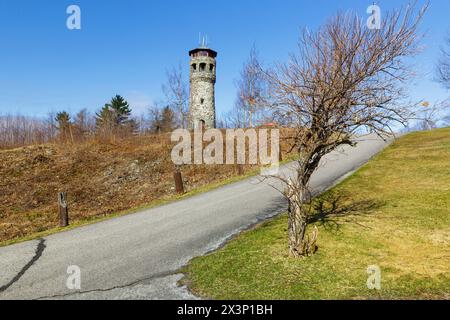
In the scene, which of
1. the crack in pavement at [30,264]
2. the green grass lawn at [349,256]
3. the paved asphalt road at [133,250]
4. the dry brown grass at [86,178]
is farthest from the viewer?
the dry brown grass at [86,178]

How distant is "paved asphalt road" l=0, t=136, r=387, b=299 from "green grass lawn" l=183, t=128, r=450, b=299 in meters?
0.59

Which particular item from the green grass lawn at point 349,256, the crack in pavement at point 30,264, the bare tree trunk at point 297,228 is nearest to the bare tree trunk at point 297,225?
the bare tree trunk at point 297,228

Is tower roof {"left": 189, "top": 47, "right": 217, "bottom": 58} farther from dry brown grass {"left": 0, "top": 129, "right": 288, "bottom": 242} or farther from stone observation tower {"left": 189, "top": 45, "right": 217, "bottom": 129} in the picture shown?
dry brown grass {"left": 0, "top": 129, "right": 288, "bottom": 242}

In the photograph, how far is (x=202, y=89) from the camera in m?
38.2

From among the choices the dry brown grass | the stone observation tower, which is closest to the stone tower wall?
the stone observation tower

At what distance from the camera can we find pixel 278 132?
6.77 metres

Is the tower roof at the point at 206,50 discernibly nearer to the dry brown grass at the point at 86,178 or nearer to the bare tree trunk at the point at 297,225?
the dry brown grass at the point at 86,178

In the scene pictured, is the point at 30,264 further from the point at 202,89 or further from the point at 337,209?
the point at 202,89

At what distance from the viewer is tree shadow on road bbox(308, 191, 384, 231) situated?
7584 mm

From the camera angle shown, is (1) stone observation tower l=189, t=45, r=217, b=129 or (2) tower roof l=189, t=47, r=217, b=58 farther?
(2) tower roof l=189, t=47, r=217, b=58

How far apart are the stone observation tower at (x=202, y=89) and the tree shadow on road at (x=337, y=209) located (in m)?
29.1

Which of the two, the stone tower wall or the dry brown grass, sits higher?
the stone tower wall

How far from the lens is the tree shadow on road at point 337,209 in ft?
24.9
